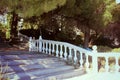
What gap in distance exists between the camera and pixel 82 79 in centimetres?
1030

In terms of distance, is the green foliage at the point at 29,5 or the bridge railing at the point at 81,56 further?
the bridge railing at the point at 81,56

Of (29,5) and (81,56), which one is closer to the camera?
(29,5)

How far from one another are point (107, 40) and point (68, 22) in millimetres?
9741

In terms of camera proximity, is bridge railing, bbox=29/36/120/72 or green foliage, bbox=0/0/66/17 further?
bridge railing, bbox=29/36/120/72

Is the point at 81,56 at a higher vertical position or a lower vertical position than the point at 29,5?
lower

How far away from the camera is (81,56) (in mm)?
11344

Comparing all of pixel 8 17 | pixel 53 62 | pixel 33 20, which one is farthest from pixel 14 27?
pixel 53 62

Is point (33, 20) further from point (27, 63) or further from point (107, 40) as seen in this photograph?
point (107, 40)

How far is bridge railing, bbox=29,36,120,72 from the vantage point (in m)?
10.5

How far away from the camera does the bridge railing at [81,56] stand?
10.5m

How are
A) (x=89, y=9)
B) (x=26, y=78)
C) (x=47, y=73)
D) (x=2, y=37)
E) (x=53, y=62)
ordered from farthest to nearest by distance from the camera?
(x=2, y=37)
(x=89, y=9)
(x=53, y=62)
(x=47, y=73)
(x=26, y=78)

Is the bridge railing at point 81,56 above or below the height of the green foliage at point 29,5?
below

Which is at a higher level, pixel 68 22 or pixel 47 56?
pixel 68 22

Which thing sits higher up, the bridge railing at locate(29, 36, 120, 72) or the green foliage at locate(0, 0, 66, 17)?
the green foliage at locate(0, 0, 66, 17)
